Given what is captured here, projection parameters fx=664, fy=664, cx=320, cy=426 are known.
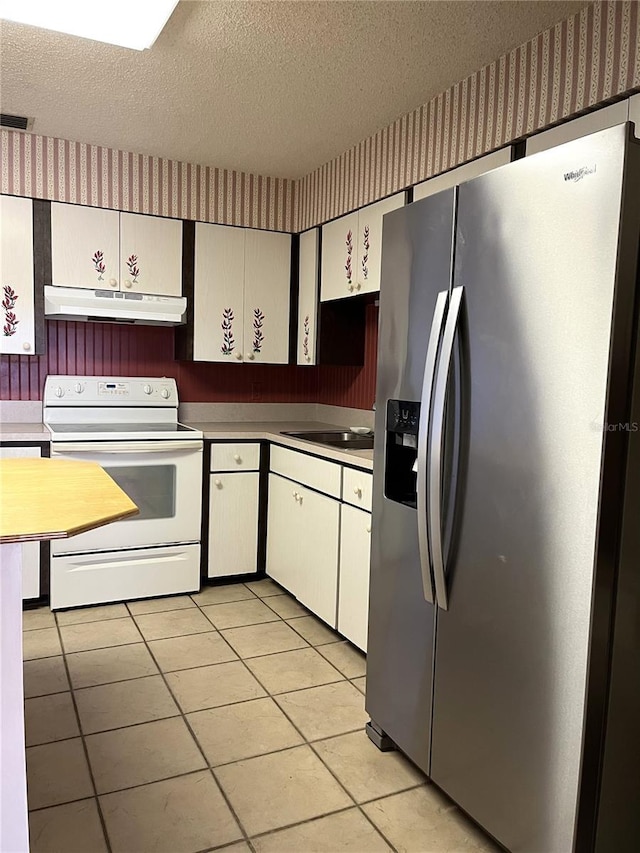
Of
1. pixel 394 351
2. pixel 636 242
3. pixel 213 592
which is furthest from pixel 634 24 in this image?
pixel 213 592

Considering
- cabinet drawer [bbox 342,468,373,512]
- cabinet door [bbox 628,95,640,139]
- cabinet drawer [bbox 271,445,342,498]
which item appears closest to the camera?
cabinet door [bbox 628,95,640,139]

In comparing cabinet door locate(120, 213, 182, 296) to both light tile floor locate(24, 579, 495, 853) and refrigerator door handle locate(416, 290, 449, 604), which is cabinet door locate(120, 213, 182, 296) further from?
refrigerator door handle locate(416, 290, 449, 604)

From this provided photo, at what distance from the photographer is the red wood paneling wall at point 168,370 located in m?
3.78

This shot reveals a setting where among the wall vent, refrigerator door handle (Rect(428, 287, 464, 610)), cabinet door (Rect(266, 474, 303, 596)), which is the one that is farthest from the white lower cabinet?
the wall vent

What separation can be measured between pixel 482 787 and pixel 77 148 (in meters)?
3.48

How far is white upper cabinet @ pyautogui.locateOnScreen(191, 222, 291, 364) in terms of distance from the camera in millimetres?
3879

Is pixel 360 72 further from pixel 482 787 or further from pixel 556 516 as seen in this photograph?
pixel 482 787

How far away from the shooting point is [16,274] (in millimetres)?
3424

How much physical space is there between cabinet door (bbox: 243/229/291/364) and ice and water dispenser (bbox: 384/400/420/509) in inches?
79.5

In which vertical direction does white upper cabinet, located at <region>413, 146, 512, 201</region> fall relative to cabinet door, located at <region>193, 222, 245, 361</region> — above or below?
above

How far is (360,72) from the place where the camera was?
→ 8.48ft

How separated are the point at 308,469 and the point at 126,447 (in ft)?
3.13

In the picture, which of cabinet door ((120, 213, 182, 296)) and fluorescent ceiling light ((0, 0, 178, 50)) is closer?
fluorescent ceiling light ((0, 0, 178, 50))

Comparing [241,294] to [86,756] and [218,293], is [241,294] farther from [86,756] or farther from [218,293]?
[86,756]
